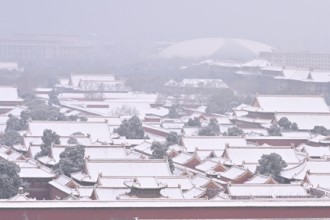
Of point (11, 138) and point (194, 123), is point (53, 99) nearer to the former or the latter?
point (194, 123)

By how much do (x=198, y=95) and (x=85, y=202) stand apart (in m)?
27.3

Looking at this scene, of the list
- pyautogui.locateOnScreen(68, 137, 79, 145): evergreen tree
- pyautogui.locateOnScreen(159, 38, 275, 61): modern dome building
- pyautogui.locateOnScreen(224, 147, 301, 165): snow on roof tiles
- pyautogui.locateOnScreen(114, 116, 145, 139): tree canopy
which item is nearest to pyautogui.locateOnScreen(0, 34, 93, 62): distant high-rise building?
pyautogui.locateOnScreen(159, 38, 275, 61): modern dome building

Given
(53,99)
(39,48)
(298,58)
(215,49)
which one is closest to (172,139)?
(53,99)

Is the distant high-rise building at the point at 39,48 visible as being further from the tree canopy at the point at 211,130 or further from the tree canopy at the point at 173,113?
the tree canopy at the point at 211,130

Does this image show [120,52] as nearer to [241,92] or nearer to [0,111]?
[241,92]

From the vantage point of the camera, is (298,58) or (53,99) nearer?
(53,99)

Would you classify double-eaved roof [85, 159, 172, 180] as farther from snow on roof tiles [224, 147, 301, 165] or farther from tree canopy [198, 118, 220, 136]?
tree canopy [198, 118, 220, 136]

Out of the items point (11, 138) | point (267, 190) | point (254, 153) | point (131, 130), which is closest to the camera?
point (267, 190)

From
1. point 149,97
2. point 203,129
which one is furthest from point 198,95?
point 203,129

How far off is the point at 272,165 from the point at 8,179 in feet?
15.0

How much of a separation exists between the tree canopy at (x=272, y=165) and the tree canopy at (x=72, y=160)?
9.44ft

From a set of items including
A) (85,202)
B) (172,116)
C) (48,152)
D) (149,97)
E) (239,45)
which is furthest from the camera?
(239,45)

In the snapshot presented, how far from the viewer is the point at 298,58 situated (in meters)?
57.2

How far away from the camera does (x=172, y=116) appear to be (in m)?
33.8
